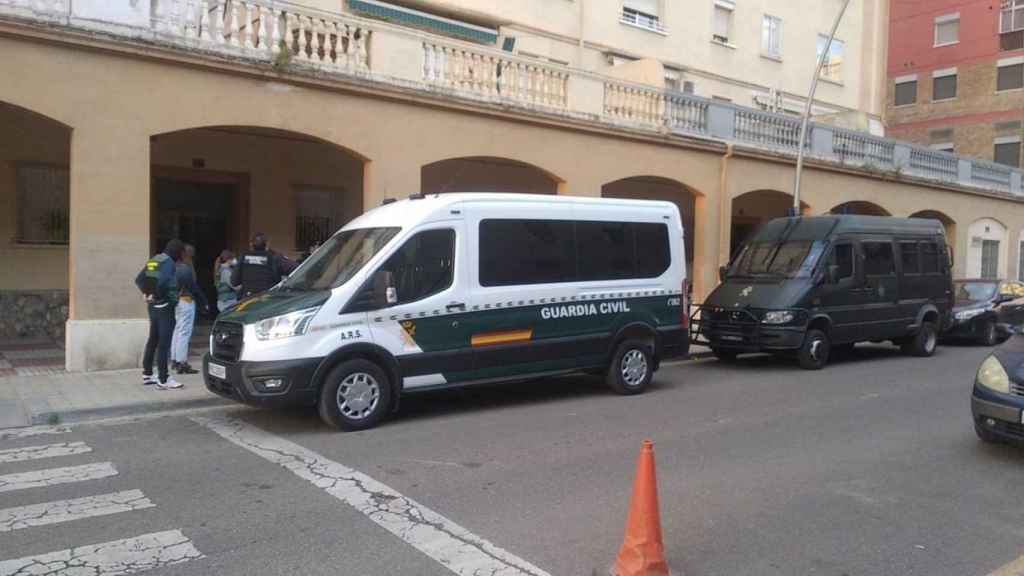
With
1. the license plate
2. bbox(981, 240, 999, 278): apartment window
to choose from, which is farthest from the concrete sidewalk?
bbox(981, 240, 999, 278): apartment window

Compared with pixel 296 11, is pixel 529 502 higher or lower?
lower

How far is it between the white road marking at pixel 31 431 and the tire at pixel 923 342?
43.3 ft

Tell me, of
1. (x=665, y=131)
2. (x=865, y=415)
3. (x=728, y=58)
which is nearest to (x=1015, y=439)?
(x=865, y=415)

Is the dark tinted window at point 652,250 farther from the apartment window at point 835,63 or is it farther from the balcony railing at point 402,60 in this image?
the apartment window at point 835,63

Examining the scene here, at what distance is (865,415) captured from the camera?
865cm

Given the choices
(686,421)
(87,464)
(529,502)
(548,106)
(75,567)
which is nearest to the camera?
(75,567)

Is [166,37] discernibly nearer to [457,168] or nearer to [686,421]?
[457,168]

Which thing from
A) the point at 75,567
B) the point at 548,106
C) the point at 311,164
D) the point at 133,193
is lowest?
the point at 75,567

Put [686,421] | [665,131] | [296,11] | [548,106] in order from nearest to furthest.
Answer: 1. [686,421]
2. [296,11]
3. [548,106]
4. [665,131]

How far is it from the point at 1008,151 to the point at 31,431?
40027 mm

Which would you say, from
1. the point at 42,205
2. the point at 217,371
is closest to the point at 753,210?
the point at 42,205

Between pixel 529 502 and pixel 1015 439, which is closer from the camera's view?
pixel 529 502

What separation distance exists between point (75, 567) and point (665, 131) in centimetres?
1458

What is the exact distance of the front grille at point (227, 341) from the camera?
7551 millimetres
